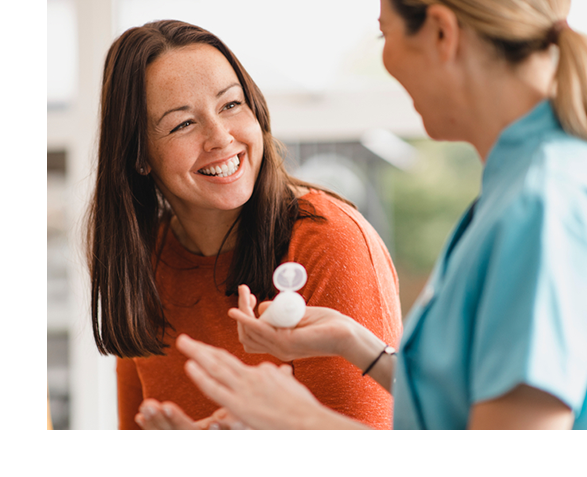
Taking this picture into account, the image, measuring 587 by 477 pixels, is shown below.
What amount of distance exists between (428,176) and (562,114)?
1.90 meters

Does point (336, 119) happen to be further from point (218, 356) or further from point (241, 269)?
point (218, 356)

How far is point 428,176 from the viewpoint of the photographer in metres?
2.38

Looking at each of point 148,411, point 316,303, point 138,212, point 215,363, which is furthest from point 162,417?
point 138,212

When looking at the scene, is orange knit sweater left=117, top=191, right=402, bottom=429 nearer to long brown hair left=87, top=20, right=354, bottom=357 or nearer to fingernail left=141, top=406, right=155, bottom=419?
long brown hair left=87, top=20, right=354, bottom=357

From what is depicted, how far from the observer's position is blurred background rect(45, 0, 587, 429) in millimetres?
1348

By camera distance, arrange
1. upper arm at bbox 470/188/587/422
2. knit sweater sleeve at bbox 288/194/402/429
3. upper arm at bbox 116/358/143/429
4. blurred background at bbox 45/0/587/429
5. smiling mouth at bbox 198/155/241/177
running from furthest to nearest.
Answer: blurred background at bbox 45/0/587/429
upper arm at bbox 116/358/143/429
smiling mouth at bbox 198/155/241/177
knit sweater sleeve at bbox 288/194/402/429
upper arm at bbox 470/188/587/422

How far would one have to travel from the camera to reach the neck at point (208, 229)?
3.53ft

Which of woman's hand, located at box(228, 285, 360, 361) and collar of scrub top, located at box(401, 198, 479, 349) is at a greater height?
collar of scrub top, located at box(401, 198, 479, 349)

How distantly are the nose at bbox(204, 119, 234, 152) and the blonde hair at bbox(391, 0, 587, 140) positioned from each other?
49 cm

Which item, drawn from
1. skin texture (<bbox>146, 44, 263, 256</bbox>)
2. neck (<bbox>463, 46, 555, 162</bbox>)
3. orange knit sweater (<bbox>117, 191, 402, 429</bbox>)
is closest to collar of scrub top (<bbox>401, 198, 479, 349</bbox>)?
neck (<bbox>463, 46, 555, 162</bbox>)

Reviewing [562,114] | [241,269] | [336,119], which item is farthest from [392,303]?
[336,119]

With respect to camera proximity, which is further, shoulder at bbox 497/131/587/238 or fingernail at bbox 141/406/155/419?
fingernail at bbox 141/406/155/419

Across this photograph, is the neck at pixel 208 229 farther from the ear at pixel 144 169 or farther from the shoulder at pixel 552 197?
the shoulder at pixel 552 197

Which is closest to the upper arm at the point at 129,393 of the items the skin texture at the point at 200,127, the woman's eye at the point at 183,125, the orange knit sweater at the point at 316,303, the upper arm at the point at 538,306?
the orange knit sweater at the point at 316,303
